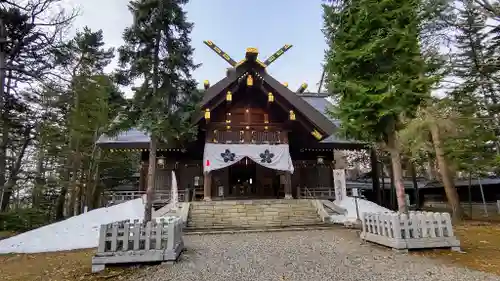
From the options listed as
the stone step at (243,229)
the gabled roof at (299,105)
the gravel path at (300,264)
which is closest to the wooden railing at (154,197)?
the stone step at (243,229)

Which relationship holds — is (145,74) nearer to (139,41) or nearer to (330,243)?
(139,41)

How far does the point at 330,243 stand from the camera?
7.41m

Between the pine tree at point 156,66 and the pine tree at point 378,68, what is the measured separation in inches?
167

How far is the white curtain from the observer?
13.9 meters

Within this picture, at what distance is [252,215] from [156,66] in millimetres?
6853

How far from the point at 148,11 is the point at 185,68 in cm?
175

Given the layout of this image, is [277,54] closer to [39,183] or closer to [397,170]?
[397,170]

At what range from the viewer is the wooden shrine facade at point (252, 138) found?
45.7 feet

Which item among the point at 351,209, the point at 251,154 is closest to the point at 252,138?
the point at 251,154

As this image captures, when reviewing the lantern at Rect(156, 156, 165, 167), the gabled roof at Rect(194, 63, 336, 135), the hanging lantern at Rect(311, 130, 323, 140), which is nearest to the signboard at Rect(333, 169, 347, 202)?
the gabled roof at Rect(194, 63, 336, 135)

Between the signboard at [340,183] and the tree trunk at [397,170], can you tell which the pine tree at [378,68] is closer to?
the tree trunk at [397,170]

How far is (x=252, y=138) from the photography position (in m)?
14.7

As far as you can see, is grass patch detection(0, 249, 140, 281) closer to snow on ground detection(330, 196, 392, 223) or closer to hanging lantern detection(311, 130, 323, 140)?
snow on ground detection(330, 196, 392, 223)

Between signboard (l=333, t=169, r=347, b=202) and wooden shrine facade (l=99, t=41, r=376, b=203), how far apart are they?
7.24ft
